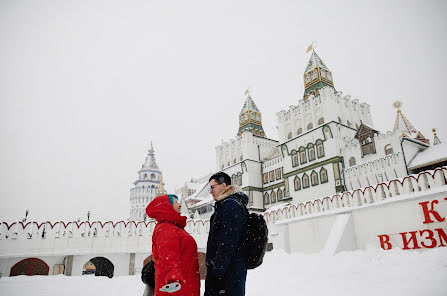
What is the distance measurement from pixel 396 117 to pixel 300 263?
2478cm

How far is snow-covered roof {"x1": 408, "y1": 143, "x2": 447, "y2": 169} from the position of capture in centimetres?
1949

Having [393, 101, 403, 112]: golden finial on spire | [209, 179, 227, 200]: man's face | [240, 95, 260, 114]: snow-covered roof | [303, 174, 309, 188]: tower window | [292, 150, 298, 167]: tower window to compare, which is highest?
[240, 95, 260, 114]: snow-covered roof

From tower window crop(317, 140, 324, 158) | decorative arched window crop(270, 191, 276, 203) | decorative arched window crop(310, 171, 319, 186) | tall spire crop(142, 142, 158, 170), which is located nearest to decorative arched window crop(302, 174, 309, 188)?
decorative arched window crop(310, 171, 319, 186)

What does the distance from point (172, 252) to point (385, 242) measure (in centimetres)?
1185

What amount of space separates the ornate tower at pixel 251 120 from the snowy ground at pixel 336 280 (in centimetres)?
2879

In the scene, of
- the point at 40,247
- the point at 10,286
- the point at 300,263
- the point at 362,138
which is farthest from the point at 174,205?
the point at 362,138

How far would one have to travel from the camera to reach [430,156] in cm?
2038

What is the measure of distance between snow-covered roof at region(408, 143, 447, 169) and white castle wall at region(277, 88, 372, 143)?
761 cm

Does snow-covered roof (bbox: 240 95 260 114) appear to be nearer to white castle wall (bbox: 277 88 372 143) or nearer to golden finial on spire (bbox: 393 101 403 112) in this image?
white castle wall (bbox: 277 88 372 143)

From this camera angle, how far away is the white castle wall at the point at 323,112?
2734cm

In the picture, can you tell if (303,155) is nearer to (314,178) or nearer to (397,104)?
(314,178)

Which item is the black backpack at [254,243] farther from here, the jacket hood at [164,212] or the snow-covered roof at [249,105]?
the snow-covered roof at [249,105]

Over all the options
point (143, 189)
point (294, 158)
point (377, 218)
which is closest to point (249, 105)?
point (294, 158)

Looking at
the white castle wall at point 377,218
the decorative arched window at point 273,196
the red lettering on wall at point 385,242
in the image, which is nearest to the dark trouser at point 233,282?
the white castle wall at point 377,218
